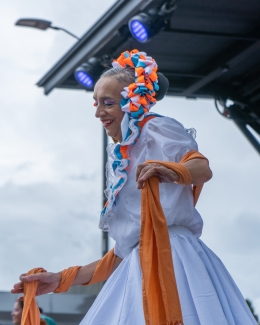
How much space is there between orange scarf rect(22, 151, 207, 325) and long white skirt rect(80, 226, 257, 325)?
9 centimetres

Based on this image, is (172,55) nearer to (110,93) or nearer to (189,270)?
(110,93)

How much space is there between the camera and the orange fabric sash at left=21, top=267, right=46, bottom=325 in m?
2.47

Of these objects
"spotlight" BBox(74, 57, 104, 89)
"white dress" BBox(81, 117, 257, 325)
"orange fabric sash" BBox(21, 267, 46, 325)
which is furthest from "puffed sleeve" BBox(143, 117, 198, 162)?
"spotlight" BBox(74, 57, 104, 89)

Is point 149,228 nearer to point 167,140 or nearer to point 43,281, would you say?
point 167,140

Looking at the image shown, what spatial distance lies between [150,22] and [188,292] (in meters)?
3.06

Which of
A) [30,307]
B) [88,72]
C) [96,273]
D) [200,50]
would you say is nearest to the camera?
[30,307]

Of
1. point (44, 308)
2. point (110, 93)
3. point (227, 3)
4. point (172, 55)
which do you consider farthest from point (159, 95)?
point (44, 308)

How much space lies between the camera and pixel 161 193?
2.36m

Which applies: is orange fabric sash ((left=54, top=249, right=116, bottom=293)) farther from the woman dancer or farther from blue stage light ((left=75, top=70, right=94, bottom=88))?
blue stage light ((left=75, top=70, right=94, bottom=88))

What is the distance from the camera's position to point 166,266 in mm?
2145

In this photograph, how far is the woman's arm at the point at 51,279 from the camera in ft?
8.32

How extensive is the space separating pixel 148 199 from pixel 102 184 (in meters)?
4.35

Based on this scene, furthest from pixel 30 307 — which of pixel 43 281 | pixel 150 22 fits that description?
pixel 150 22

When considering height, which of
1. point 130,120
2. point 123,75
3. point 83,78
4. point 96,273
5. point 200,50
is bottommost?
point 96,273
